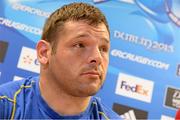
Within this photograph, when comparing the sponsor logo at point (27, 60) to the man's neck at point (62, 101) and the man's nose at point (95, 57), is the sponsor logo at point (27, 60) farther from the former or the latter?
the man's nose at point (95, 57)

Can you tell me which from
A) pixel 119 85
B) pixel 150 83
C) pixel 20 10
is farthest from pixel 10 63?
pixel 150 83

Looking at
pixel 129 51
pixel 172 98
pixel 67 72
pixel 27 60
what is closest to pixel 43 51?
pixel 67 72

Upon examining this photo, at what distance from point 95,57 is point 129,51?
107 cm

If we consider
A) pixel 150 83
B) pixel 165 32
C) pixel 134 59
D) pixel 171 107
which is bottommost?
pixel 171 107

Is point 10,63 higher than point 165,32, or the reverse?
point 165,32

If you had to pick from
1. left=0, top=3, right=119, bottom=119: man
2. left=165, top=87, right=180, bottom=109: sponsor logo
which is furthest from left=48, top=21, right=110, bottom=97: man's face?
left=165, top=87, right=180, bottom=109: sponsor logo

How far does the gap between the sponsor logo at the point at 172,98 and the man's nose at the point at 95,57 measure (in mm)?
1110

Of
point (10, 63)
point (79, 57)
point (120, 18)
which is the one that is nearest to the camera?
point (79, 57)

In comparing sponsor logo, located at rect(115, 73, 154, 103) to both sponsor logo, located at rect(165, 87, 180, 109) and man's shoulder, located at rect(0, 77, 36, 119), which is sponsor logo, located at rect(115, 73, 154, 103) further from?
man's shoulder, located at rect(0, 77, 36, 119)

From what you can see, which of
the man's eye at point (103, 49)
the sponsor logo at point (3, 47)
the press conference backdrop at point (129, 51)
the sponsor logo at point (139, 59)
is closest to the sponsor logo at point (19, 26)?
the press conference backdrop at point (129, 51)

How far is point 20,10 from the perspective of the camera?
2.02m

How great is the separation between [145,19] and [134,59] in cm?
28

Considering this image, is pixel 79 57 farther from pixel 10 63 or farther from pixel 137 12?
pixel 137 12

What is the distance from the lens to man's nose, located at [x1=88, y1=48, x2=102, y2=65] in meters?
1.00
